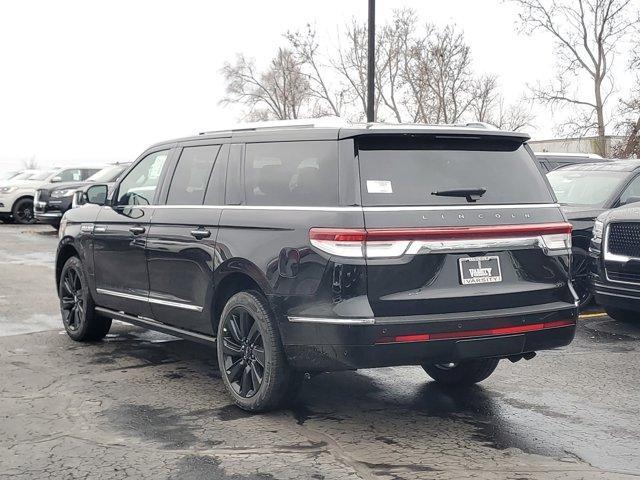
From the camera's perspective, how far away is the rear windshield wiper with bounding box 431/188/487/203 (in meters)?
5.02

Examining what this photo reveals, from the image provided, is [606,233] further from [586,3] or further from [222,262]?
[586,3]

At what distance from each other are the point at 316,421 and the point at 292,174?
1.57 metres

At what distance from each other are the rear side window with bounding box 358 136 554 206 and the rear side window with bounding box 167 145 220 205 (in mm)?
1543

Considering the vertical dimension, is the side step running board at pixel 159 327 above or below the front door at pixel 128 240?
below

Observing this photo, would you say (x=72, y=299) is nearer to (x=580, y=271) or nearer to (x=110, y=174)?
(x=580, y=271)

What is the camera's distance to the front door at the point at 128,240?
21.8 feet

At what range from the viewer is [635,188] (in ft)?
34.4

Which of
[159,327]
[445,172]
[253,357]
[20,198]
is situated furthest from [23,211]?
[445,172]

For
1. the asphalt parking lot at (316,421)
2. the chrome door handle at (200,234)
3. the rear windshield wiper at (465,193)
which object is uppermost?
the rear windshield wiper at (465,193)

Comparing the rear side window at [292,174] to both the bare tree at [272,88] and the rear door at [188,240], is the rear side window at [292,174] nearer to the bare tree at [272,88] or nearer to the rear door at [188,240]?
the rear door at [188,240]

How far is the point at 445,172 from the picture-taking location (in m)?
5.13

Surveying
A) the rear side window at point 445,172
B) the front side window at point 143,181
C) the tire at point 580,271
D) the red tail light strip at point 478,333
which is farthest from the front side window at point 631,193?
the front side window at point 143,181

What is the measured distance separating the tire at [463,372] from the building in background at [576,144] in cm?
3779

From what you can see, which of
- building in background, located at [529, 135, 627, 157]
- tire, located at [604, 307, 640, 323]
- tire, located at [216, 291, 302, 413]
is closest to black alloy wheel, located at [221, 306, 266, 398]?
tire, located at [216, 291, 302, 413]
